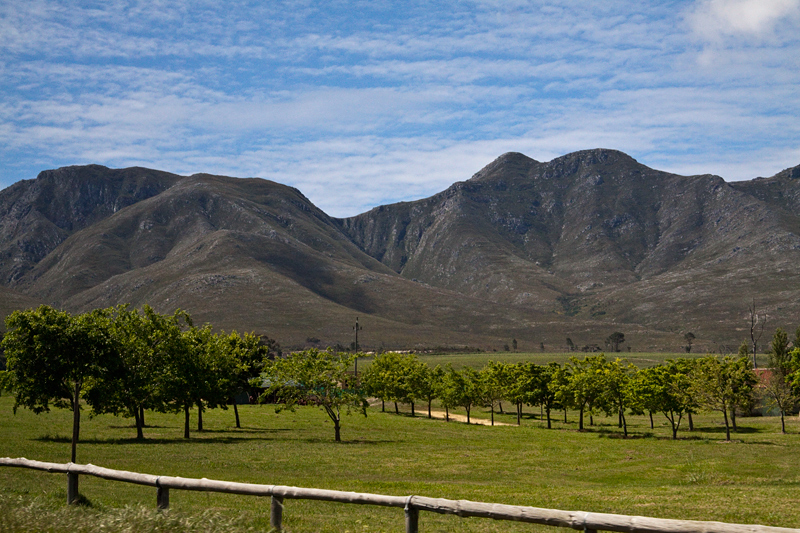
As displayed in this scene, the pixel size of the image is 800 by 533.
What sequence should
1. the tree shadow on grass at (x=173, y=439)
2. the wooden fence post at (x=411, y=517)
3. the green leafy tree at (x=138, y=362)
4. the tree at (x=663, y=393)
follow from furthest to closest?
the tree at (x=663, y=393) < the green leafy tree at (x=138, y=362) < the tree shadow on grass at (x=173, y=439) < the wooden fence post at (x=411, y=517)

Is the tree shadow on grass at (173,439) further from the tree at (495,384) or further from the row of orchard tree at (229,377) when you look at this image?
the tree at (495,384)

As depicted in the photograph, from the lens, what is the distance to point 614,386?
224ft

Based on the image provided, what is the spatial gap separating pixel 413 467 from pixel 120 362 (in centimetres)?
2105

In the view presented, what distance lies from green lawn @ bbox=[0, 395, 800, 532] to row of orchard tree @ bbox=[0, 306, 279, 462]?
2.70m

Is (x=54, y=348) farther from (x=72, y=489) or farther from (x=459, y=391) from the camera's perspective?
(x=459, y=391)

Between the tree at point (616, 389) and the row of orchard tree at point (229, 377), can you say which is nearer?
the row of orchard tree at point (229, 377)

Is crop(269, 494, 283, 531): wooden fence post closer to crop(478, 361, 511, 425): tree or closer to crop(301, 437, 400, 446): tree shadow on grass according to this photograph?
crop(301, 437, 400, 446): tree shadow on grass

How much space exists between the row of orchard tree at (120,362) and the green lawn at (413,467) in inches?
106

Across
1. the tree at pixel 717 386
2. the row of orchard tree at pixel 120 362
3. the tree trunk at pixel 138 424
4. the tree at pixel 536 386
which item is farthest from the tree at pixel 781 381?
the tree trunk at pixel 138 424

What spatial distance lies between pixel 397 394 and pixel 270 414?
2101 centimetres

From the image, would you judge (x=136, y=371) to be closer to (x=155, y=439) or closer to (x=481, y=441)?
(x=155, y=439)

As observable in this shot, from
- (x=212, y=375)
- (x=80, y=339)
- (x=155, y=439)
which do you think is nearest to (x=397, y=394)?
(x=212, y=375)

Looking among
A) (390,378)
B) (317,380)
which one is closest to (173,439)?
(317,380)

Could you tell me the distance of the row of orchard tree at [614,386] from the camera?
65438 mm
